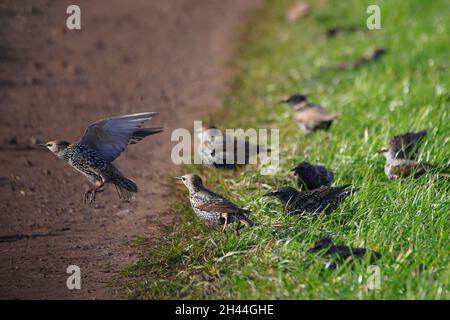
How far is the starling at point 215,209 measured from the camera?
19.6ft

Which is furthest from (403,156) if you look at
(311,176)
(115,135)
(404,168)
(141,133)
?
(115,135)

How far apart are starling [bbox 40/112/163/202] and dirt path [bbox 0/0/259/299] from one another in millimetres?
476

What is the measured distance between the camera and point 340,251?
5375mm

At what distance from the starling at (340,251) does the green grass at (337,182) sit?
3.2 inches

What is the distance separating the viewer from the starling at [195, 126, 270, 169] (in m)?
7.52

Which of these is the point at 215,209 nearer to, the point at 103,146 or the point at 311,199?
the point at 311,199

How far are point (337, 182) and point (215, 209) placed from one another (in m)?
1.60

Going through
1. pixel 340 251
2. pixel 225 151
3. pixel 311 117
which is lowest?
pixel 340 251

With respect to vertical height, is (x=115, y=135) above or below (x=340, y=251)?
above

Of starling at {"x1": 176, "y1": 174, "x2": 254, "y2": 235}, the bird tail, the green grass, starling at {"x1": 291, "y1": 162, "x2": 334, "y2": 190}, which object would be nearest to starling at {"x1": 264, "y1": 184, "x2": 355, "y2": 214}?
the green grass

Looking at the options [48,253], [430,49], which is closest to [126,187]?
[48,253]

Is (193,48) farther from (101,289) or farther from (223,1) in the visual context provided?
(101,289)

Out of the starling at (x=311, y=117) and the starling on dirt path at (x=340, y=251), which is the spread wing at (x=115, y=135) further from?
the starling at (x=311, y=117)

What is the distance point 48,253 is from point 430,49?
694cm
